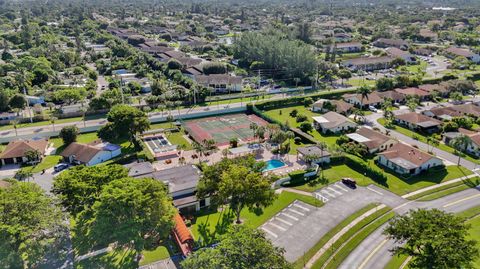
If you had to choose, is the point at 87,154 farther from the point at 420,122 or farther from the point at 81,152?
the point at 420,122

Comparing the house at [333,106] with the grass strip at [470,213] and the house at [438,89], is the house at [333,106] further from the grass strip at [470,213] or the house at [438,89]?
the grass strip at [470,213]

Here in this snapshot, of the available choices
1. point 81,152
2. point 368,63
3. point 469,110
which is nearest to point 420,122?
point 469,110

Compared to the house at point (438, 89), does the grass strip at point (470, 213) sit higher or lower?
lower

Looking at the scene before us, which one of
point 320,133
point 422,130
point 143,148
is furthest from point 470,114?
point 143,148

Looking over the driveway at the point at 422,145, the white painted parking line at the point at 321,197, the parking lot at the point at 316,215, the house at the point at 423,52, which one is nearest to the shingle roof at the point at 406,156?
the driveway at the point at 422,145

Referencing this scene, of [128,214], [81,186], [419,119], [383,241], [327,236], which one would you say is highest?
[81,186]

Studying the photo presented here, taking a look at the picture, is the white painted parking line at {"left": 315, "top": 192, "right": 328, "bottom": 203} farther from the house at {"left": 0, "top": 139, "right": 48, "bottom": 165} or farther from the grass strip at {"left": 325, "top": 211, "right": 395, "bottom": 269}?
the house at {"left": 0, "top": 139, "right": 48, "bottom": 165}
